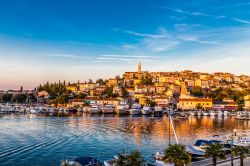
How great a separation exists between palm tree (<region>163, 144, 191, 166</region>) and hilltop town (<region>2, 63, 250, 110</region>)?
76570 mm

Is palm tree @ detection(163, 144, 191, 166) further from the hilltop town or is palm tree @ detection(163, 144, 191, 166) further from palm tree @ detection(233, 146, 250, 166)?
the hilltop town

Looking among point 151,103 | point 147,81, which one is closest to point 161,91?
point 147,81

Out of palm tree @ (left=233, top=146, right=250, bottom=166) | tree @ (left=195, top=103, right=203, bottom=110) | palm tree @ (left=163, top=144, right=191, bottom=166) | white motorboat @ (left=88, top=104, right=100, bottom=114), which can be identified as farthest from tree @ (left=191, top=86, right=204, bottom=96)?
palm tree @ (left=163, top=144, right=191, bottom=166)

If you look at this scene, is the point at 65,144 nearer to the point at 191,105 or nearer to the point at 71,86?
the point at 191,105

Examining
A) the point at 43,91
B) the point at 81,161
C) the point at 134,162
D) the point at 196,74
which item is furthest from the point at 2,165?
the point at 196,74

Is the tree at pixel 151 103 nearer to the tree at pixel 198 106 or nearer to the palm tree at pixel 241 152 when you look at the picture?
the tree at pixel 198 106

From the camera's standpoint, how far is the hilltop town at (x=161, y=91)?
95431 mm

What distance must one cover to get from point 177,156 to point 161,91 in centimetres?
10443

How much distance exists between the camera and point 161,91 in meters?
119

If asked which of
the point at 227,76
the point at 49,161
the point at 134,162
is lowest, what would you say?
the point at 49,161

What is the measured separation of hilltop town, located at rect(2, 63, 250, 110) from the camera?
9543 centimetres

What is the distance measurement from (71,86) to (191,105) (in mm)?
58090

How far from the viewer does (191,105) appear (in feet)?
305

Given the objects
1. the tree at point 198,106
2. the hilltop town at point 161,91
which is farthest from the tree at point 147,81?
the tree at point 198,106
